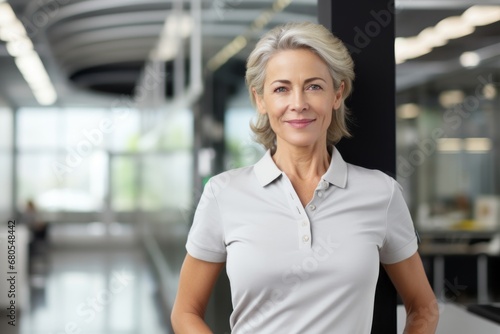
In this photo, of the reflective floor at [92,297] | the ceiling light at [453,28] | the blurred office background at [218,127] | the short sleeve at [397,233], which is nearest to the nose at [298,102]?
the short sleeve at [397,233]

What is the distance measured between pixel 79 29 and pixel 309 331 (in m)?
12.3

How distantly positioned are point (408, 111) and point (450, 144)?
0.69 meters

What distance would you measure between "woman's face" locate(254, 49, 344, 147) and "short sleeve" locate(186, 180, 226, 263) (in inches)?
10.7

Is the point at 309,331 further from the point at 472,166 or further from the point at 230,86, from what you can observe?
the point at 472,166

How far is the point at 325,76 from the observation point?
74.1 inches

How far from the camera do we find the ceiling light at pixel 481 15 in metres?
8.82

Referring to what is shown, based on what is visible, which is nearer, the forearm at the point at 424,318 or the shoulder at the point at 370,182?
the shoulder at the point at 370,182

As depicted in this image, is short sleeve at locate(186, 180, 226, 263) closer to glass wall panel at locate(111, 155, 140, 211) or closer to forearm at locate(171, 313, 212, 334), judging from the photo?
forearm at locate(171, 313, 212, 334)

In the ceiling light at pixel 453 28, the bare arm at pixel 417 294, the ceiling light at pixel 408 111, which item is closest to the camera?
the bare arm at pixel 417 294

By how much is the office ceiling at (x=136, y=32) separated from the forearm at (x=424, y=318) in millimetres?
1217

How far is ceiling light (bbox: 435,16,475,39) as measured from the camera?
9094 mm

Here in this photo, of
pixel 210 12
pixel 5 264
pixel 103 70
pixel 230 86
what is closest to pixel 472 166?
pixel 210 12

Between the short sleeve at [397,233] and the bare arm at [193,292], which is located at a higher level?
the short sleeve at [397,233]

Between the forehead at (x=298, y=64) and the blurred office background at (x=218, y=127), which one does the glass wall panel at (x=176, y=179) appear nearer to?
the blurred office background at (x=218, y=127)
